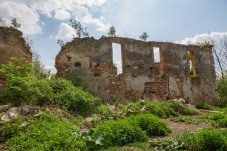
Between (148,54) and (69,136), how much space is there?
37.9 feet

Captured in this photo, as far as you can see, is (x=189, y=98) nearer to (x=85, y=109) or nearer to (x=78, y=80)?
(x=78, y=80)

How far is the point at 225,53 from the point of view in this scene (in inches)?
880

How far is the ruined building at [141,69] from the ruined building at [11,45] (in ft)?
6.73

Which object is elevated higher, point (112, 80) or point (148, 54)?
point (148, 54)

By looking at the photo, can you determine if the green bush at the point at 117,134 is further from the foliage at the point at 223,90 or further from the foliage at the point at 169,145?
the foliage at the point at 223,90

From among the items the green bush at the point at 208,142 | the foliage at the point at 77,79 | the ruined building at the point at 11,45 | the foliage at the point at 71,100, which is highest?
the ruined building at the point at 11,45

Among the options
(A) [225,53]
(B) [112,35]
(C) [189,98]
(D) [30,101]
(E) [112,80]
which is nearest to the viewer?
(D) [30,101]

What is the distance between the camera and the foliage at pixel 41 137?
16.8 ft

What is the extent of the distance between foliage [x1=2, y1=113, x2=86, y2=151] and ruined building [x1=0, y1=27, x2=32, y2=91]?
7028mm

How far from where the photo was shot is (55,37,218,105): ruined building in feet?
47.5

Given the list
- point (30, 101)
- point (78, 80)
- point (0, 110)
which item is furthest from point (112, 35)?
point (0, 110)

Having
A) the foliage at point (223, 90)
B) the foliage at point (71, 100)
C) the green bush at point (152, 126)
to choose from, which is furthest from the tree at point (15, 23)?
the foliage at point (223, 90)

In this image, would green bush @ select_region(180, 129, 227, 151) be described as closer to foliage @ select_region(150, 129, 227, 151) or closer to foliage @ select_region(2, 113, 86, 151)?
foliage @ select_region(150, 129, 227, 151)

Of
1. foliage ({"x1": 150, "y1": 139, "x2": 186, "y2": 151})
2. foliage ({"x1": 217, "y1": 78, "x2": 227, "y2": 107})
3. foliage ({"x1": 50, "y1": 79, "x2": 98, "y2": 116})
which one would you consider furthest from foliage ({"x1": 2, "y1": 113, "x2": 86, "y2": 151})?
foliage ({"x1": 217, "y1": 78, "x2": 227, "y2": 107})
